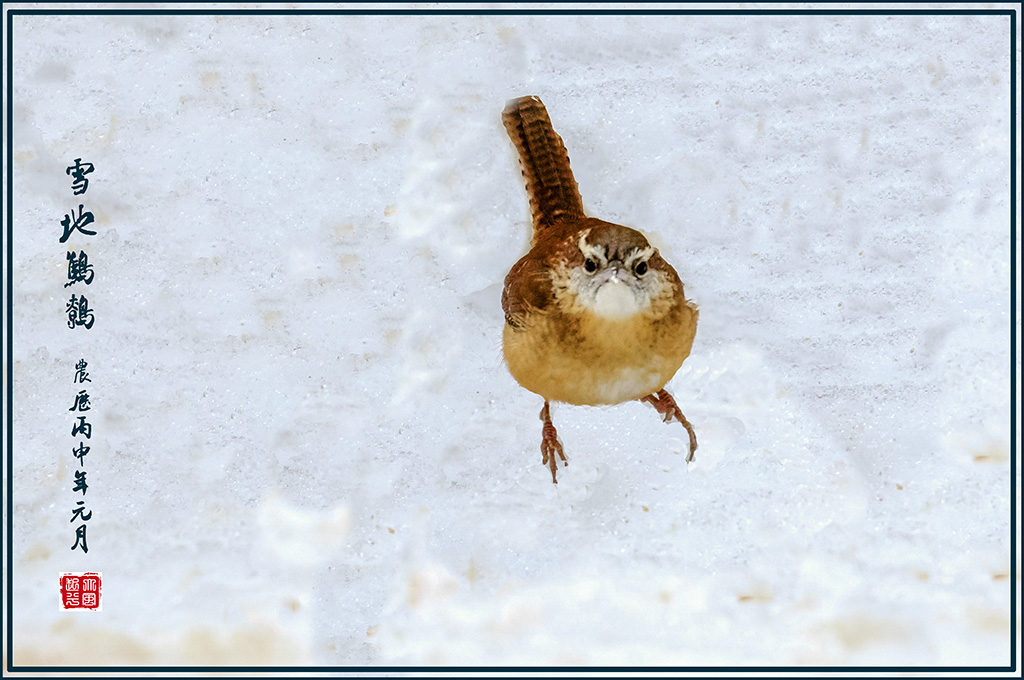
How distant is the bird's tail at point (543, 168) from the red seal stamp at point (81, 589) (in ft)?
8.60

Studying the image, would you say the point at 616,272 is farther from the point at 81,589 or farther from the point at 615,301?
the point at 81,589

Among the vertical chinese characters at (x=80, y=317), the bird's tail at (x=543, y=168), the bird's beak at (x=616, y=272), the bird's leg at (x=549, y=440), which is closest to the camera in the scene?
the bird's beak at (x=616, y=272)

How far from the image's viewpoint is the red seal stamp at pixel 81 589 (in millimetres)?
3738

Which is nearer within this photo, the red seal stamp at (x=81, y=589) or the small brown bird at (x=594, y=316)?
the small brown bird at (x=594, y=316)

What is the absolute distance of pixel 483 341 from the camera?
152 inches

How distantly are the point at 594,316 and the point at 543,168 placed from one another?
3.16ft

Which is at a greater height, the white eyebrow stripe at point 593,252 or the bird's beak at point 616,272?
the white eyebrow stripe at point 593,252

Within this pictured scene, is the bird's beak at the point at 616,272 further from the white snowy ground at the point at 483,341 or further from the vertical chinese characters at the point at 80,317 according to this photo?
the vertical chinese characters at the point at 80,317

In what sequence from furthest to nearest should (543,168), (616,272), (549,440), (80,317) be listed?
(80,317)
(549,440)
(543,168)
(616,272)

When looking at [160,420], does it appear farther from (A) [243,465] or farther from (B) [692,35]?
(B) [692,35]

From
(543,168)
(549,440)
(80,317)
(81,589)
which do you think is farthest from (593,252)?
(81,589)

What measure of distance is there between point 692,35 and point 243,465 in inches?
119

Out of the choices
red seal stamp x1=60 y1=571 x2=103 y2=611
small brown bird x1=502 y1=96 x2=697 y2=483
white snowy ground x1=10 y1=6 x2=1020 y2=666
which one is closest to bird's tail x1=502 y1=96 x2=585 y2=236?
small brown bird x1=502 y1=96 x2=697 y2=483

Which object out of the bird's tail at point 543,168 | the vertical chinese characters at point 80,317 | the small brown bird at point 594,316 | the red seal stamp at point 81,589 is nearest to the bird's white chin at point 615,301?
the small brown bird at point 594,316
